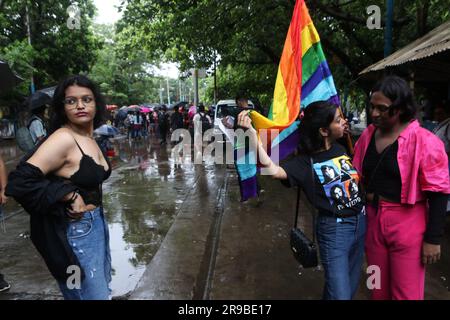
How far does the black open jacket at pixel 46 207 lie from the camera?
77.5 inches

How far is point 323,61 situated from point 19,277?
11.4 ft

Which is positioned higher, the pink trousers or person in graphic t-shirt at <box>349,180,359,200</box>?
person in graphic t-shirt at <box>349,180,359,200</box>

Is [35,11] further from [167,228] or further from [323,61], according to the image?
[323,61]

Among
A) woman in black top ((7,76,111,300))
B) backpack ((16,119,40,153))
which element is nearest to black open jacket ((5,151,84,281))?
woman in black top ((7,76,111,300))

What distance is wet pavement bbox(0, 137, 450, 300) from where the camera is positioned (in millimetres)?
3678

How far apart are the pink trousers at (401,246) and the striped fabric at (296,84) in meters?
0.76

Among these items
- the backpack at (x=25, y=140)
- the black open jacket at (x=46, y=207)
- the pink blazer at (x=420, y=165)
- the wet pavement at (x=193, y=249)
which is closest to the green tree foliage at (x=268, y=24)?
the wet pavement at (x=193, y=249)

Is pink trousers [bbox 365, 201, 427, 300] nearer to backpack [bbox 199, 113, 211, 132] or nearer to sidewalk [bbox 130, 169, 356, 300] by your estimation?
sidewalk [bbox 130, 169, 356, 300]

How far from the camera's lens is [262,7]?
33.2ft

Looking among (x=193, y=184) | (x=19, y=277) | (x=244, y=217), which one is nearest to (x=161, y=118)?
(x=193, y=184)

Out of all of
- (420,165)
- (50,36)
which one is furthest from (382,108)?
(50,36)

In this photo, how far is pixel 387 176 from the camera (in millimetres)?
2443

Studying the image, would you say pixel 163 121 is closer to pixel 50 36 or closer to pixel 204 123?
pixel 204 123

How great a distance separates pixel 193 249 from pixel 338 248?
8.29ft
